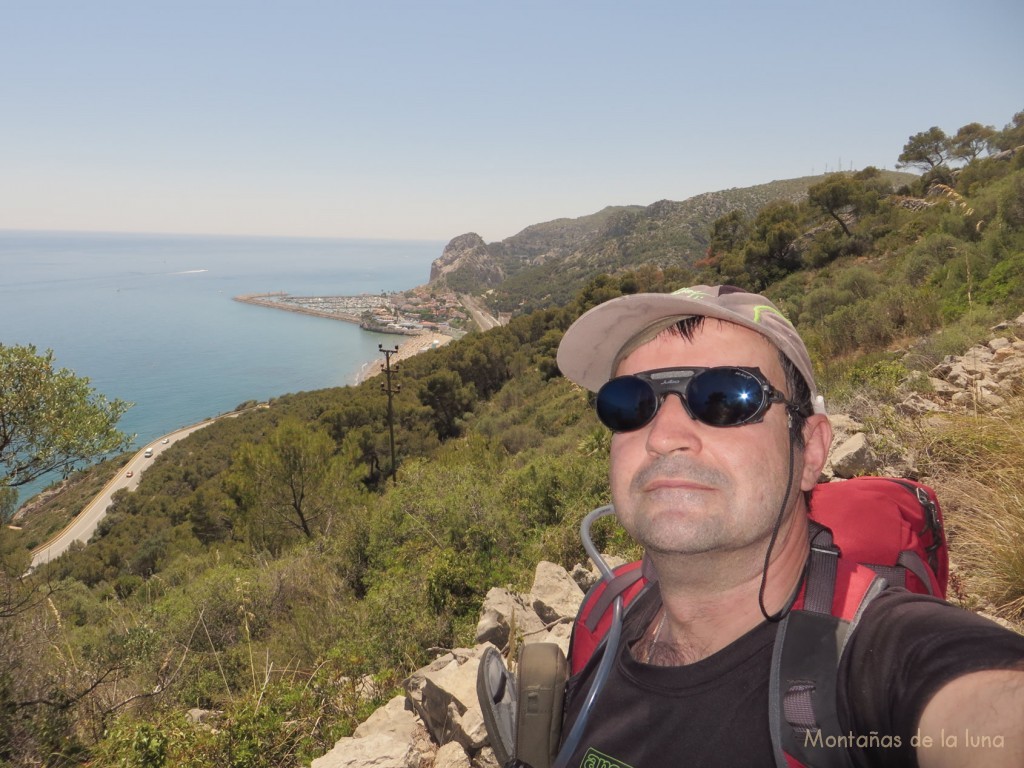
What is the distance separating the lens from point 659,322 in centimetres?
142

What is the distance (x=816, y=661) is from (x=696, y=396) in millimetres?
600

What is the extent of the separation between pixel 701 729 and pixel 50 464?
30.8ft

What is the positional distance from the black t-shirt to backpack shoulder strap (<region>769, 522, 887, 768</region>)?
23 mm

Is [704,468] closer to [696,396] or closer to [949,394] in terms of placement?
[696,396]

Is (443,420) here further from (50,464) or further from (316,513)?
(50,464)

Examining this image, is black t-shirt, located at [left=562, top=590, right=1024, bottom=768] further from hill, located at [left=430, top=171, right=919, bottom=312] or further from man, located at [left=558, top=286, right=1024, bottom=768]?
hill, located at [left=430, top=171, right=919, bottom=312]

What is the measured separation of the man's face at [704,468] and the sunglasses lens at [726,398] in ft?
0.08

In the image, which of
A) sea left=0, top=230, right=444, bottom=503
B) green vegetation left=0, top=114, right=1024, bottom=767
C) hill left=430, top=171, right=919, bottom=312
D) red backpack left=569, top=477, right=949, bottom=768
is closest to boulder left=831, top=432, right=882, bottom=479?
green vegetation left=0, top=114, right=1024, bottom=767

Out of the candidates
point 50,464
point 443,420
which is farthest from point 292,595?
point 443,420

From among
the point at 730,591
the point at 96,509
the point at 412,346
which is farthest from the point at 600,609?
the point at 412,346

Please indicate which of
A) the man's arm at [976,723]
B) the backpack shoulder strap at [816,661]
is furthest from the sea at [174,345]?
the man's arm at [976,723]

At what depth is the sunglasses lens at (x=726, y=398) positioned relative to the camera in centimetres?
124

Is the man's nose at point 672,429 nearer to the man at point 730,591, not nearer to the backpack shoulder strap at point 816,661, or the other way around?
the man at point 730,591

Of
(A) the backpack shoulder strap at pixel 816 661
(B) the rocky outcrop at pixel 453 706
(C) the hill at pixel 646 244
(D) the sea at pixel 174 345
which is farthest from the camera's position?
(C) the hill at pixel 646 244
